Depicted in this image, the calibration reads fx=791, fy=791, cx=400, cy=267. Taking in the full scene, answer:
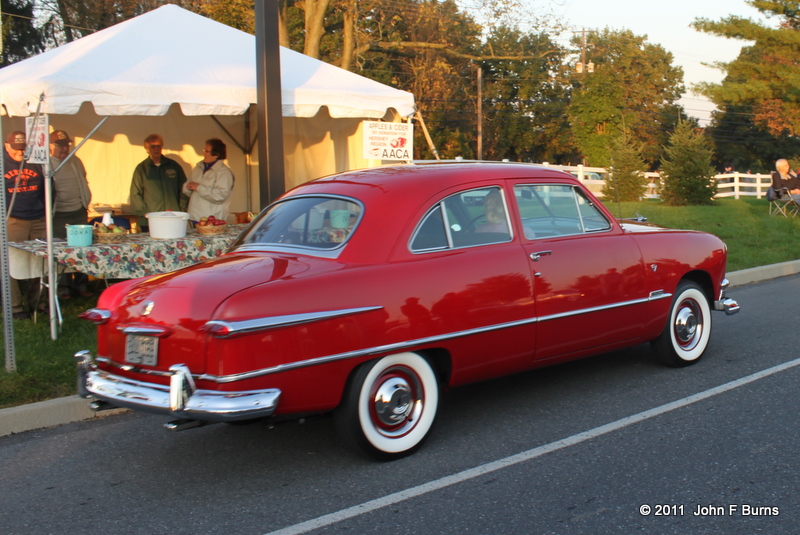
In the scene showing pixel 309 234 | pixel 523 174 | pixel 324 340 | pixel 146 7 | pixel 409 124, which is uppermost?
pixel 146 7

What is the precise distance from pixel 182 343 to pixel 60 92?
180 inches

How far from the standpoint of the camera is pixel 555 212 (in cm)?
553

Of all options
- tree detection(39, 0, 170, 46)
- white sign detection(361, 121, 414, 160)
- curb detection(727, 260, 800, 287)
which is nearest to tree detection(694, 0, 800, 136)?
curb detection(727, 260, 800, 287)

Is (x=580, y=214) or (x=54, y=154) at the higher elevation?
(x=54, y=154)

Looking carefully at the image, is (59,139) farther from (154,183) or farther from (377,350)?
(377,350)

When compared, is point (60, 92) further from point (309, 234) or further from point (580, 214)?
point (580, 214)

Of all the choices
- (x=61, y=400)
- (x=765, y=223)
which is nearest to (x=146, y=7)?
(x=765, y=223)

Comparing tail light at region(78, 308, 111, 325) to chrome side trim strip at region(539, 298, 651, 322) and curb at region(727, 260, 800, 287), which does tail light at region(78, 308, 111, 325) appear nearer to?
chrome side trim strip at region(539, 298, 651, 322)

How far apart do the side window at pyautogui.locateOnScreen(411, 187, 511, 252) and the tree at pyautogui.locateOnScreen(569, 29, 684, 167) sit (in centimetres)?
5185

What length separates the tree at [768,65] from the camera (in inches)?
1125

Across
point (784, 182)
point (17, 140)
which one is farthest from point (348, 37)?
point (17, 140)

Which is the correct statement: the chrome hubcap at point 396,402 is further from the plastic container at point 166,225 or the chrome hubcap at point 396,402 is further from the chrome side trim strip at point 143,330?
the plastic container at point 166,225

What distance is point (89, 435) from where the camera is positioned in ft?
16.9

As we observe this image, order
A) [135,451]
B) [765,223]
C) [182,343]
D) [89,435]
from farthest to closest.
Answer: [765,223], [89,435], [135,451], [182,343]
